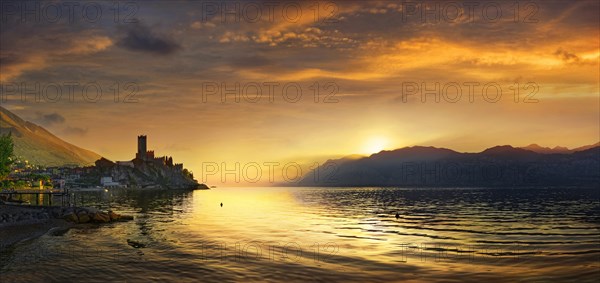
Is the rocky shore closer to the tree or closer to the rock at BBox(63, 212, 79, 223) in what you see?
the rock at BBox(63, 212, 79, 223)

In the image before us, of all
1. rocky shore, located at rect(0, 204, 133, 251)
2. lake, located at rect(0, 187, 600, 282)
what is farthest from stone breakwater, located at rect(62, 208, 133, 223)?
lake, located at rect(0, 187, 600, 282)

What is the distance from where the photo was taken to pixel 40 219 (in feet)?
240

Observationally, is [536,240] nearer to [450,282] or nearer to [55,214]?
[450,282]

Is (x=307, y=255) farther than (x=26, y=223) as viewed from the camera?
No

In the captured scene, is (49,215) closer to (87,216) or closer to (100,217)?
(87,216)

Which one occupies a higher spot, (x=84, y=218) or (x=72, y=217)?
(x=72, y=217)

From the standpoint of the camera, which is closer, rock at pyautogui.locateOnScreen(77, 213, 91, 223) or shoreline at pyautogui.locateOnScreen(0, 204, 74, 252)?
shoreline at pyautogui.locateOnScreen(0, 204, 74, 252)

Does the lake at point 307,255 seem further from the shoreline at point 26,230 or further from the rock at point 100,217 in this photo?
the rock at point 100,217

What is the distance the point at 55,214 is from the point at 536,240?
255 feet

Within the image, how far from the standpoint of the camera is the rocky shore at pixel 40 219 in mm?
58088

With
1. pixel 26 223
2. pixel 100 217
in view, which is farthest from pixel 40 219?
pixel 100 217

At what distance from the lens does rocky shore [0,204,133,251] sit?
58088 mm

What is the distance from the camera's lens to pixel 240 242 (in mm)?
55188

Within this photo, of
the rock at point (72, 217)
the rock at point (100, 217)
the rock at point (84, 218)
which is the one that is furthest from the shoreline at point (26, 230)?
the rock at point (100, 217)
